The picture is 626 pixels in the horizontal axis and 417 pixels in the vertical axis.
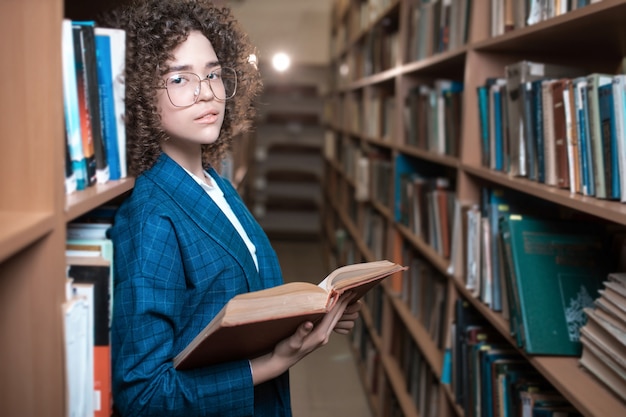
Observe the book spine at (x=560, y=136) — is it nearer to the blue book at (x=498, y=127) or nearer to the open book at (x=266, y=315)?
the blue book at (x=498, y=127)

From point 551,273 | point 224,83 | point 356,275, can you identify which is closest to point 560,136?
point 551,273

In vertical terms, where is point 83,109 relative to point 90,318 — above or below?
above

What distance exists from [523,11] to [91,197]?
111 cm

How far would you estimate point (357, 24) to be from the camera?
4223 mm

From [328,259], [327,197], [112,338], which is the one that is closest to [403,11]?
[112,338]

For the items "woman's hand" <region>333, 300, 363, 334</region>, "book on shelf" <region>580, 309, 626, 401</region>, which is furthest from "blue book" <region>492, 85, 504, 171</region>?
"woman's hand" <region>333, 300, 363, 334</region>

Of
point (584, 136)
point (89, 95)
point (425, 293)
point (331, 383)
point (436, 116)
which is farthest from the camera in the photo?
point (331, 383)

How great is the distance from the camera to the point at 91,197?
826 millimetres

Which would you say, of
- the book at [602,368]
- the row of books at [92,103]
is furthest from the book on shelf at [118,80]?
the book at [602,368]

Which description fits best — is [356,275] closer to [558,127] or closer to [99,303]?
[99,303]

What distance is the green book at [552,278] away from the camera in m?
1.25

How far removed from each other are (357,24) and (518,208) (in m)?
2.97

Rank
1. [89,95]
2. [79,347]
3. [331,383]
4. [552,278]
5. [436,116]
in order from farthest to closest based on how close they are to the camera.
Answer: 1. [331,383]
2. [436,116]
3. [552,278]
4. [89,95]
5. [79,347]

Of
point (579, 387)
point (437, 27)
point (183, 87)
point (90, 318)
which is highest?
point (437, 27)
